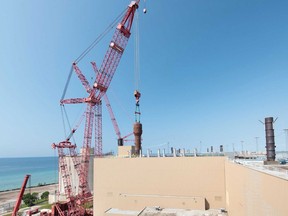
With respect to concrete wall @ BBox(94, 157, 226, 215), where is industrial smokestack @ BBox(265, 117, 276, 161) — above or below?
above

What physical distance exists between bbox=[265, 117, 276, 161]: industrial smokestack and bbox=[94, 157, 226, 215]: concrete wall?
475 centimetres

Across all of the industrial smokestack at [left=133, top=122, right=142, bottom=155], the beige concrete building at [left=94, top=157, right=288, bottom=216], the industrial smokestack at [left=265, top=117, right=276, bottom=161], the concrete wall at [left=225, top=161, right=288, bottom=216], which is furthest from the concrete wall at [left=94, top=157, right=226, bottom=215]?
the concrete wall at [left=225, top=161, right=288, bottom=216]

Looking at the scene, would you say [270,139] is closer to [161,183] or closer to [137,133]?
[161,183]

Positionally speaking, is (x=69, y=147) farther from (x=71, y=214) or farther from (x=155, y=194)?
(x=155, y=194)

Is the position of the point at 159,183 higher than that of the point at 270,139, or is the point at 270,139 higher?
the point at 270,139

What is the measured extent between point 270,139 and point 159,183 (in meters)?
10.7

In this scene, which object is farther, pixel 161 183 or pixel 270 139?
pixel 161 183

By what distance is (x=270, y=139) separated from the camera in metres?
16.5

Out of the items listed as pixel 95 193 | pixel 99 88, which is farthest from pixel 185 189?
pixel 99 88

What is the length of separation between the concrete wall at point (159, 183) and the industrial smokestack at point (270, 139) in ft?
15.6

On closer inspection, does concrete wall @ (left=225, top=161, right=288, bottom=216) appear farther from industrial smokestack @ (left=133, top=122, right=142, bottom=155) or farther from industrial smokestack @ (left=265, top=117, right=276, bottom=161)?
industrial smokestack @ (left=133, top=122, right=142, bottom=155)

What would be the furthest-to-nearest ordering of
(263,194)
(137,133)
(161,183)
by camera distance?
(137,133) < (161,183) < (263,194)

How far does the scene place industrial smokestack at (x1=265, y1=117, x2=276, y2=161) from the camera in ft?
51.9

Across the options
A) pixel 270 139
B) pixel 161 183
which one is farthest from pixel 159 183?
pixel 270 139
